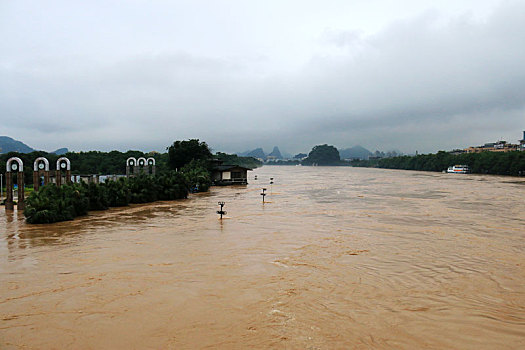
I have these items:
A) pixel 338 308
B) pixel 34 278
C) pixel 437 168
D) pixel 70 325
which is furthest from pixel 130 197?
pixel 437 168

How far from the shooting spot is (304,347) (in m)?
4.84

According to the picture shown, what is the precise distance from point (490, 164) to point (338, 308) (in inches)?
2971

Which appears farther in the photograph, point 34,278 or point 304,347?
point 34,278

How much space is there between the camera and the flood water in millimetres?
5223

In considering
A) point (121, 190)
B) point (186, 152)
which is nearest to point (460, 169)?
point (186, 152)

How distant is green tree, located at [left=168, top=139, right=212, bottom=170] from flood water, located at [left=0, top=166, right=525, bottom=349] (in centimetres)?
3018

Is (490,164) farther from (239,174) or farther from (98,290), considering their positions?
(98,290)

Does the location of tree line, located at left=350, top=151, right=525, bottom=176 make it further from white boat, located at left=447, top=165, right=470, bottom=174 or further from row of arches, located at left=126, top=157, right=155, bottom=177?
row of arches, located at left=126, top=157, right=155, bottom=177

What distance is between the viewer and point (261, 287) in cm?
727

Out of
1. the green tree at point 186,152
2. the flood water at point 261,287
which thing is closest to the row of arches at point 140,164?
the green tree at point 186,152

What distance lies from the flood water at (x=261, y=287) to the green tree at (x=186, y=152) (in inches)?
1188

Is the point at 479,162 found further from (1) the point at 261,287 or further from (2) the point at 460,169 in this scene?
(1) the point at 261,287

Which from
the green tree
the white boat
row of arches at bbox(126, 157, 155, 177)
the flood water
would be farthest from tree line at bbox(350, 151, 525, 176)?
row of arches at bbox(126, 157, 155, 177)

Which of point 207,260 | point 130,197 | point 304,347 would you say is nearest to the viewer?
point 304,347
